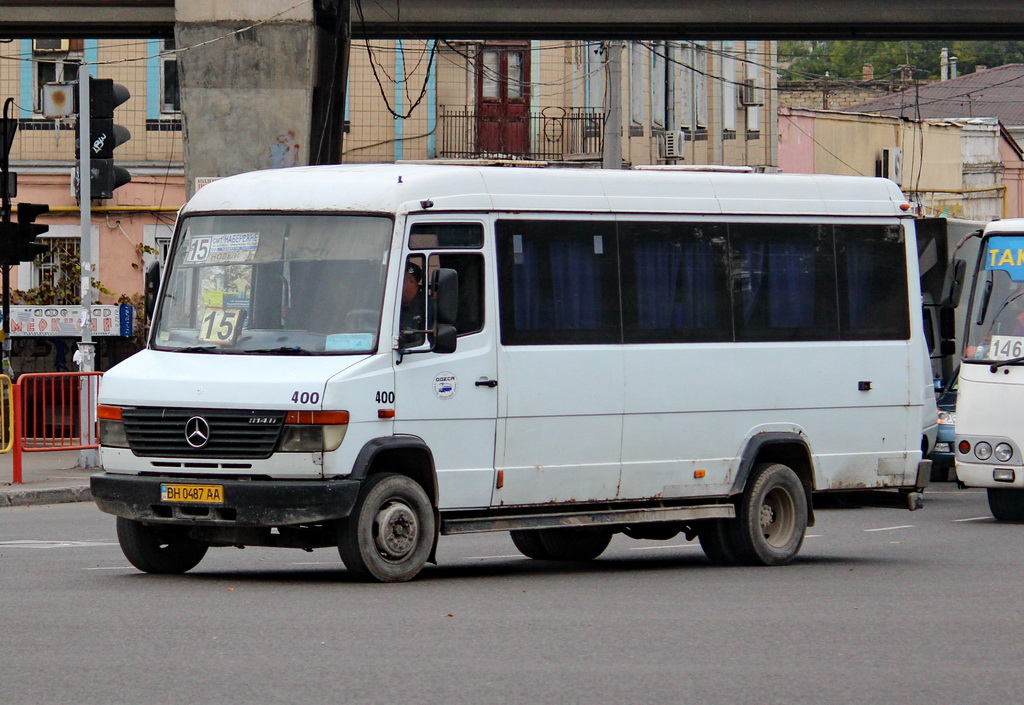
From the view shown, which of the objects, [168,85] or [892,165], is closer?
[168,85]

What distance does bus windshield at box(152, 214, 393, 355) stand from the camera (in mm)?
10758

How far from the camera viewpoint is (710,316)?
12.4 metres

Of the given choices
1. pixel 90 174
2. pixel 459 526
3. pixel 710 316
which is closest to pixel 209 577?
pixel 459 526

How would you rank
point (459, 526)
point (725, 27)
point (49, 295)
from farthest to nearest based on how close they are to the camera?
point (49, 295) < point (725, 27) < point (459, 526)

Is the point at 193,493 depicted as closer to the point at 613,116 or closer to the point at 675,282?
the point at 675,282

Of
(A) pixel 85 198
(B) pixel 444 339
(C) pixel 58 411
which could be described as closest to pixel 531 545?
(B) pixel 444 339

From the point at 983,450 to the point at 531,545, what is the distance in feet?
17.6

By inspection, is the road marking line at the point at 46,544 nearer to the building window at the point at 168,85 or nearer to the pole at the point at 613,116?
the pole at the point at 613,116

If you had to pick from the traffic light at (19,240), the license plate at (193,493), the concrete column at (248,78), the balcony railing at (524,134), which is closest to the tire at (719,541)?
the license plate at (193,493)

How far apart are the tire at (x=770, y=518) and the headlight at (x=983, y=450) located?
169 inches

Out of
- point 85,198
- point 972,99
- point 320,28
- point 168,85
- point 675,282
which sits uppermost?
point 972,99

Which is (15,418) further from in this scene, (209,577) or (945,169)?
(945,169)

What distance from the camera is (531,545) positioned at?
13414 mm

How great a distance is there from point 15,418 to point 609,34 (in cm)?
1056
